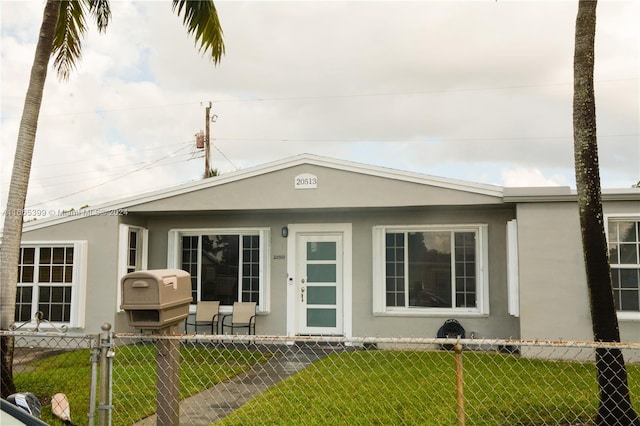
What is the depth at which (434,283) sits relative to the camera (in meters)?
11.3

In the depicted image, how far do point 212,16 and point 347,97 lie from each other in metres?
18.9

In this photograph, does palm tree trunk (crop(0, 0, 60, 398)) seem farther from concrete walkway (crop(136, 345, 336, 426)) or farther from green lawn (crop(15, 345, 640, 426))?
concrete walkway (crop(136, 345, 336, 426))

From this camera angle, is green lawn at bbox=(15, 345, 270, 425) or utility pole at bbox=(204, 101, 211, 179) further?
utility pole at bbox=(204, 101, 211, 179)

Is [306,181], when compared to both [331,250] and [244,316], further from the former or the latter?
[244,316]

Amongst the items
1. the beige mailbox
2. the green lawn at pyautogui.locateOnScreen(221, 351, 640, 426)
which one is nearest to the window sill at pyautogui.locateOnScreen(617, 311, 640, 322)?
the green lawn at pyautogui.locateOnScreen(221, 351, 640, 426)

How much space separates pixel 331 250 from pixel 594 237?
270 inches

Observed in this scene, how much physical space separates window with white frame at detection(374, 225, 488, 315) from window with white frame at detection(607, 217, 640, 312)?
2.30 meters

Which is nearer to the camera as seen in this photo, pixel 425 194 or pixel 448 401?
pixel 448 401

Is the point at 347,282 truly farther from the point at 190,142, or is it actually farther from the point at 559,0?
the point at 190,142

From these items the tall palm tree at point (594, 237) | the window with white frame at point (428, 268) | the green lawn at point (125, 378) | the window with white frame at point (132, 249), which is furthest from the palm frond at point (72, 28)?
the tall palm tree at point (594, 237)

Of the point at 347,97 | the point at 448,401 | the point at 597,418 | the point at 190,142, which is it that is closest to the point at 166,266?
the point at 448,401

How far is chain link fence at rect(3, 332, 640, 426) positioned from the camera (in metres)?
4.07

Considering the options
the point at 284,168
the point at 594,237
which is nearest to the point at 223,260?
the point at 284,168

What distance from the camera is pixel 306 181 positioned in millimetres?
10922
